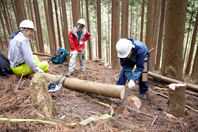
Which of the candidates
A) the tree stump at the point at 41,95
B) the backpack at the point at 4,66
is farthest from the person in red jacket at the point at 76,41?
the tree stump at the point at 41,95

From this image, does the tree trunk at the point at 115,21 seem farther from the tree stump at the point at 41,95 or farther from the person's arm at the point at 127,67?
the tree stump at the point at 41,95

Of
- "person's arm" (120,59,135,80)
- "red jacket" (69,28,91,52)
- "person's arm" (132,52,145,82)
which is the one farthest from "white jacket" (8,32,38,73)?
"person's arm" (132,52,145,82)

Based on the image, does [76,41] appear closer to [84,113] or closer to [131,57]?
[131,57]

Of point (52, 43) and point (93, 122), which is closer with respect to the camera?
point (93, 122)

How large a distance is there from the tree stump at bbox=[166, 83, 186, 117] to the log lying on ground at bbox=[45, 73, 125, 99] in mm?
1090

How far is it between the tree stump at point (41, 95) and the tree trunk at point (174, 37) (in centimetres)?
397

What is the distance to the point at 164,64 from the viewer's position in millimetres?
4477

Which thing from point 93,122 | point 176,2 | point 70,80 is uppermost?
point 176,2

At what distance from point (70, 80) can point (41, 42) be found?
8.98 meters

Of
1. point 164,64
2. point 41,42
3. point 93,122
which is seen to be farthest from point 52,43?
point 93,122

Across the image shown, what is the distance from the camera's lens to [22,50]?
3447 millimetres

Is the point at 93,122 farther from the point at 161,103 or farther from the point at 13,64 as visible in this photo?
the point at 13,64

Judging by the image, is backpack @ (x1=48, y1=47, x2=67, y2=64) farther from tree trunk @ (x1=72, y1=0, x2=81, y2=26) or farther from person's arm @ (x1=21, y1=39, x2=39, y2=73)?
person's arm @ (x1=21, y1=39, x2=39, y2=73)

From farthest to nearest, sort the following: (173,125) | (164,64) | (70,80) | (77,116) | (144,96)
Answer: (164,64), (144,96), (70,80), (173,125), (77,116)
